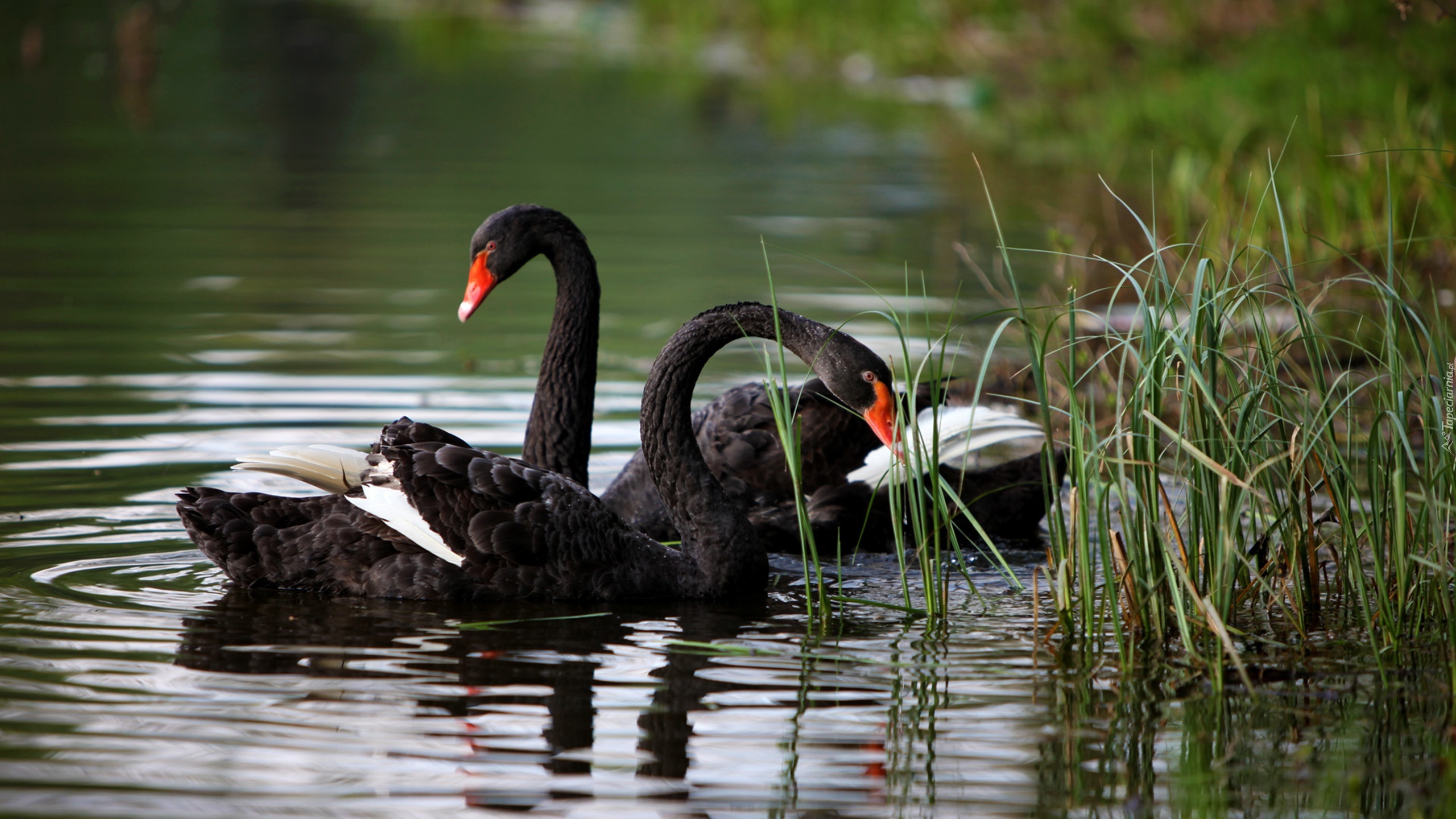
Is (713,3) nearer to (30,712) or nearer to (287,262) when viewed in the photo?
(287,262)

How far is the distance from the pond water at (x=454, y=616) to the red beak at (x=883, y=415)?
0.51m

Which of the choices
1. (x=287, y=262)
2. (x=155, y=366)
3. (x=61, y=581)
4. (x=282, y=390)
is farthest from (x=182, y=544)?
(x=287, y=262)

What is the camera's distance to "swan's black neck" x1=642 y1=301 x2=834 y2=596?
16.2 ft

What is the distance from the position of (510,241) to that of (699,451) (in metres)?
1.18

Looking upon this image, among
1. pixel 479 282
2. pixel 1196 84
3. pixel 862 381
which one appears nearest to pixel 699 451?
pixel 862 381

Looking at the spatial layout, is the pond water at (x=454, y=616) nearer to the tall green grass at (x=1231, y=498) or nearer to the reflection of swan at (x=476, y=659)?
the reflection of swan at (x=476, y=659)

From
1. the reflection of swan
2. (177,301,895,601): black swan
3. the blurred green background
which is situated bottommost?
the reflection of swan

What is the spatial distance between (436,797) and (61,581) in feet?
6.81

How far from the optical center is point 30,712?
12.3 feet

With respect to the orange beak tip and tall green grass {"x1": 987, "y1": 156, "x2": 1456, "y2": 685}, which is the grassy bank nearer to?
tall green grass {"x1": 987, "y1": 156, "x2": 1456, "y2": 685}

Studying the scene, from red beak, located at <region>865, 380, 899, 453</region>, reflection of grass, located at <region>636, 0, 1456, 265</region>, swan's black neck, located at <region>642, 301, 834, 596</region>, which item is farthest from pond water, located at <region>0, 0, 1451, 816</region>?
reflection of grass, located at <region>636, 0, 1456, 265</region>

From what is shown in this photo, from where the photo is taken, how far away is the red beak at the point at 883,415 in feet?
15.8

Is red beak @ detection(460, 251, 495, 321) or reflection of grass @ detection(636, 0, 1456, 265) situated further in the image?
reflection of grass @ detection(636, 0, 1456, 265)

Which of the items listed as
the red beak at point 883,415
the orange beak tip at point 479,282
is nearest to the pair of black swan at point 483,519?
the red beak at point 883,415
